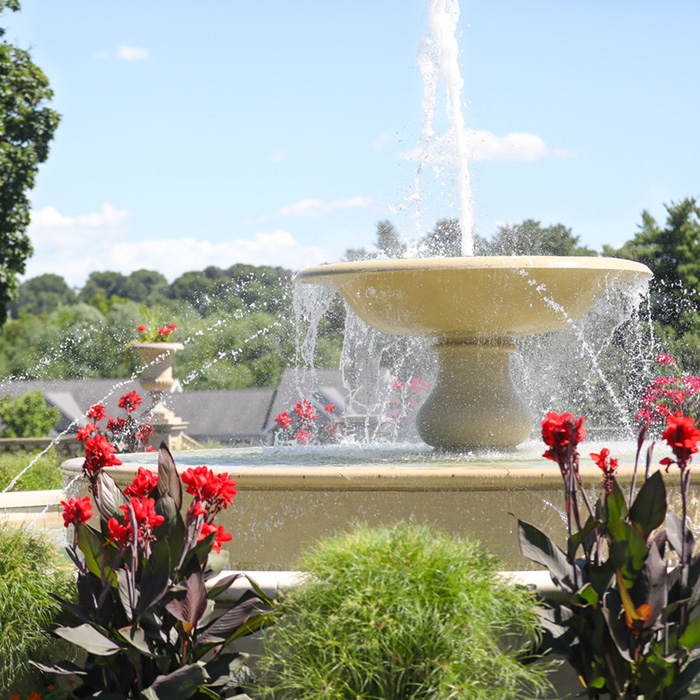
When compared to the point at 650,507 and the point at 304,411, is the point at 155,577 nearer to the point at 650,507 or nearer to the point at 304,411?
the point at 650,507

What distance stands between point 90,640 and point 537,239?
114ft

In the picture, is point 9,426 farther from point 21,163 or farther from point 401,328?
point 401,328

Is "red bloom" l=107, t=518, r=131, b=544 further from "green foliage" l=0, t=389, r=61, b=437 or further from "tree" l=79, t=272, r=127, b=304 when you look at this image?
"tree" l=79, t=272, r=127, b=304

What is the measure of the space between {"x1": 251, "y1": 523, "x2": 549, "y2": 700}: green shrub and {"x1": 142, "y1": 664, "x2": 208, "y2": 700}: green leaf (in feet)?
0.79

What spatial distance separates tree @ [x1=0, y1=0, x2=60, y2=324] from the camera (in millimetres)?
22188

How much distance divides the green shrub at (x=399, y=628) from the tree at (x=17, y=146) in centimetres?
2117

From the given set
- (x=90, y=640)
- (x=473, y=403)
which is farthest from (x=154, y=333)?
(x=90, y=640)

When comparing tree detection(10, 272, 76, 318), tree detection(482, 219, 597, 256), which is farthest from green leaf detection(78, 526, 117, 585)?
tree detection(10, 272, 76, 318)

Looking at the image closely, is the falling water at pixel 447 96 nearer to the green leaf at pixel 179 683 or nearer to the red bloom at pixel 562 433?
the red bloom at pixel 562 433

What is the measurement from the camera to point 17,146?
74.9ft

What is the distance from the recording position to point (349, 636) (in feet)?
8.71

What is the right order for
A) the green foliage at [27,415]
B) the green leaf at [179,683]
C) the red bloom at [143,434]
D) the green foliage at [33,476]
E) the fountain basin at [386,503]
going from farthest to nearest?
the green foliage at [27,415] → the red bloom at [143,434] → the green foliage at [33,476] → the fountain basin at [386,503] → the green leaf at [179,683]

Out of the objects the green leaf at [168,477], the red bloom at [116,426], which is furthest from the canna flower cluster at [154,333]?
the green leaf at [168,477]

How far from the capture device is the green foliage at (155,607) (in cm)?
293
